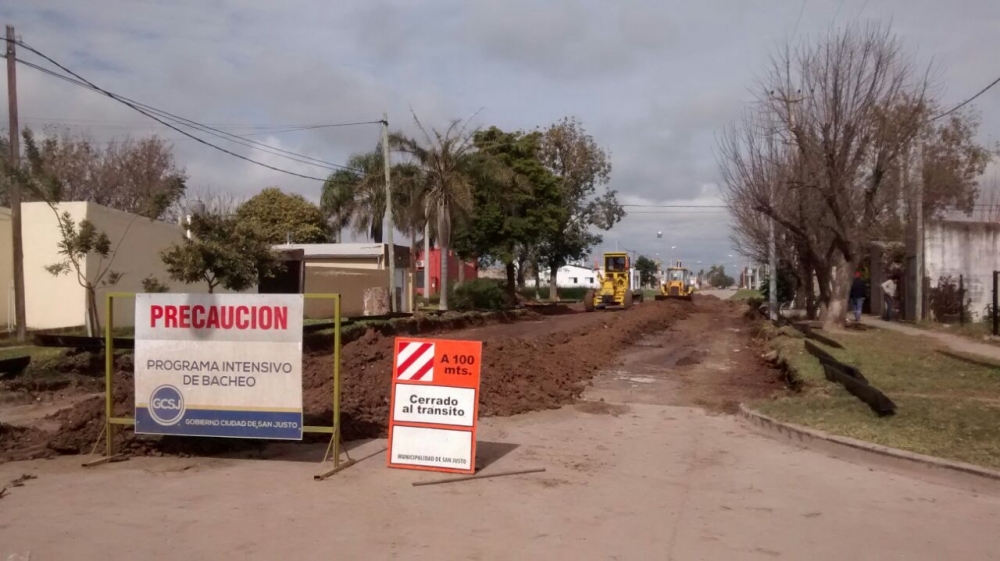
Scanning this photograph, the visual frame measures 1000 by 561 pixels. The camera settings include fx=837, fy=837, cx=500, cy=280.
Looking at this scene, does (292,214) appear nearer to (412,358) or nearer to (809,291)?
(809,291)

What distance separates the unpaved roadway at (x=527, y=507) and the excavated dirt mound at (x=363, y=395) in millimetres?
396

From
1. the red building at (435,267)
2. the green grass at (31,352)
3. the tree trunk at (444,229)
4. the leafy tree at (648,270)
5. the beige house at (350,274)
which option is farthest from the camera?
the leafy tree at (648,270)

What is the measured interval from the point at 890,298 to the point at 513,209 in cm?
2213

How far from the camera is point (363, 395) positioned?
11.6m

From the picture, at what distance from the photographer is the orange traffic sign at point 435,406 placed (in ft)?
27.4

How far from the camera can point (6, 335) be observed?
2145 centimetres

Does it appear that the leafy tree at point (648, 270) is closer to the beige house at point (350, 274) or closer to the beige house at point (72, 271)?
the beige house at point (350, 274)

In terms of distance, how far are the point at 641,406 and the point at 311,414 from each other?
520 cm

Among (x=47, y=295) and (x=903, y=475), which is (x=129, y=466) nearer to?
(x=903, y=475)

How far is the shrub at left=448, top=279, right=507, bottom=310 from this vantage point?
139 ft

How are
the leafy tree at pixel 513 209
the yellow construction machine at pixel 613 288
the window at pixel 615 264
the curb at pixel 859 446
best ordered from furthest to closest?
the leafy tree at pixel 513 209, the window at pixel 615 264, the yellow construction machine at pixel 613 288, the curb at pixel 859 446

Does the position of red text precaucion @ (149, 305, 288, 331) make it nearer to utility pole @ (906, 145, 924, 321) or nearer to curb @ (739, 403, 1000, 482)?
curb @ (739, 403, 1000, 482)

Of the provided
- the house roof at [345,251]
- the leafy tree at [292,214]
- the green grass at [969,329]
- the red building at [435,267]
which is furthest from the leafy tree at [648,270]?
the green grass at [969,329]

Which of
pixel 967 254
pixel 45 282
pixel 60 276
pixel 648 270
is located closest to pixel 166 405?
pixel 60 276
